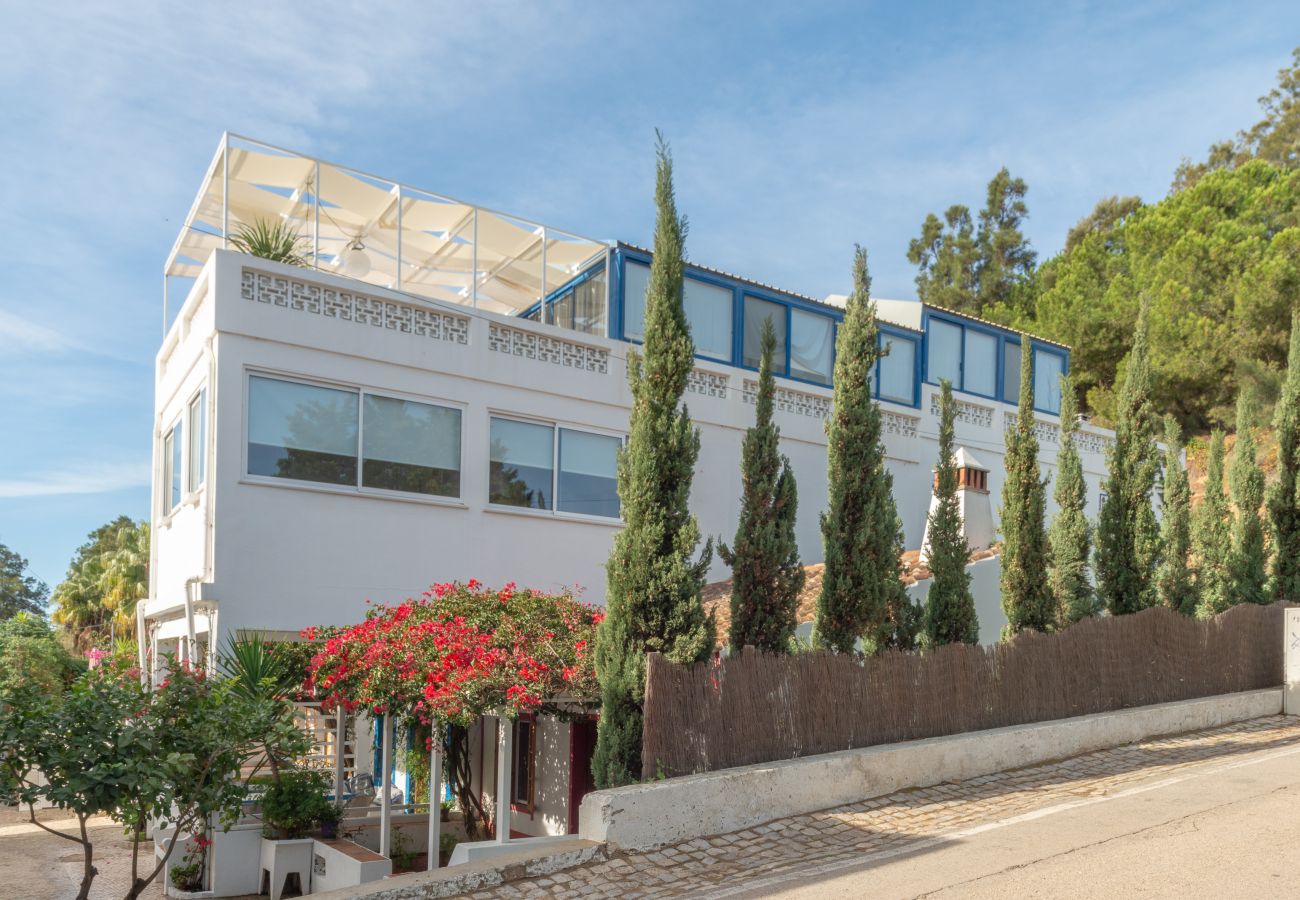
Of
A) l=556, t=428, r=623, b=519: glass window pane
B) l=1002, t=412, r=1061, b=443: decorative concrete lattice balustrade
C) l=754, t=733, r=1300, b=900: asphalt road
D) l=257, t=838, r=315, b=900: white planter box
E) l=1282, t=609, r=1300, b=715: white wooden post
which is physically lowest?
l=257, t=838, r=315, b=900: white planter box

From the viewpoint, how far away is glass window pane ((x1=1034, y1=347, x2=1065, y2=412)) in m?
24.9

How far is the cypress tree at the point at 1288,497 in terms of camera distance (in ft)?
58.7

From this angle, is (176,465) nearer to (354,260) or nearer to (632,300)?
(354,260)

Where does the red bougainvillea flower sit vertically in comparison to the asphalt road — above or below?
above

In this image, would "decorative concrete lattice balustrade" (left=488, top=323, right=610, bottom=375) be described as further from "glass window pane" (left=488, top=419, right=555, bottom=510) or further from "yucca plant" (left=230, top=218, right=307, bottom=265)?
"yucca plant" (left=230, top=218, right=307, bottom=265)

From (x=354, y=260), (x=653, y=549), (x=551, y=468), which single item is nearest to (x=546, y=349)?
(x=551, y=468)

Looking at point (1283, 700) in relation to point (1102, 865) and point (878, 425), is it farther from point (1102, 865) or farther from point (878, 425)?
point (1102, 865)

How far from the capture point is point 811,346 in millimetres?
20578

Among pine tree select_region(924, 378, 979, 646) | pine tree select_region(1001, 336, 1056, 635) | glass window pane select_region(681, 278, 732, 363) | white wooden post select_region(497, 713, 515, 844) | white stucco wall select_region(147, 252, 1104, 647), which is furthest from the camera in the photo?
glass window pane select_region(681, 278, 732, 363)

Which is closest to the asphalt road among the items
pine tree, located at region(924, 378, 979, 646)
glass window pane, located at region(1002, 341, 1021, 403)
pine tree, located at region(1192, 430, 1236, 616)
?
pine tree, located at region(924, 378, 979, 646)

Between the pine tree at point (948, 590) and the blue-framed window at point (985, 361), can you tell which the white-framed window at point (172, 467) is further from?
the blue-framed window at point (985, 361)

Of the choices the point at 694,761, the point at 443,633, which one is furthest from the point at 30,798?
the point at 694,761

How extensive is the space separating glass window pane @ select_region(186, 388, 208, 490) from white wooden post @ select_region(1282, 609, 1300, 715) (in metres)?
15.1

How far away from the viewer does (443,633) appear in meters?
10.9
